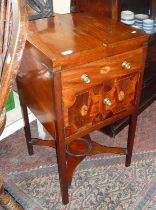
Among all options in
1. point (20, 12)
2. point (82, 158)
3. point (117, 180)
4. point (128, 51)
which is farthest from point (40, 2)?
point (117, 180)

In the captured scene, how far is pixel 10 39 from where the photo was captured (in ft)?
1.89

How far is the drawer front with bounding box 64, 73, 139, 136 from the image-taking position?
0.94m

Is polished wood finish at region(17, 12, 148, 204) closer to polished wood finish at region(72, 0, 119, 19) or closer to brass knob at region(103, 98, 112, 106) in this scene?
brass knob at region(103, 98, 112, 106)

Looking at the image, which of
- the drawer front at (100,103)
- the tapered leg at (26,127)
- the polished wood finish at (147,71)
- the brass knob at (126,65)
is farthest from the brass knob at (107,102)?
the polished wood finish at (147,71)

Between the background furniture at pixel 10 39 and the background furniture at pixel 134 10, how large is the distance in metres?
0.71

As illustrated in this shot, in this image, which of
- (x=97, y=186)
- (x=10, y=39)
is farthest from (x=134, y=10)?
(x=10, y=39)

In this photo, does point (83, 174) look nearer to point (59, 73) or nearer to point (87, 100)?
point (87, 100)

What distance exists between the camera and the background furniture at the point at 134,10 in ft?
4.08

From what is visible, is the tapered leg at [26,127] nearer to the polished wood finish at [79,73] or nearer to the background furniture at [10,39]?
the polished wood finish at [79,73]

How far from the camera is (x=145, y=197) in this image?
124cm

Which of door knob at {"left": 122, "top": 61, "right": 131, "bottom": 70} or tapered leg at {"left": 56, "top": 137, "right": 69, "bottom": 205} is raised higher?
door knob at {"left": 122, "top": 61, "right": 131, "bottom": 70}

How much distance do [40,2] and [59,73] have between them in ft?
1.61

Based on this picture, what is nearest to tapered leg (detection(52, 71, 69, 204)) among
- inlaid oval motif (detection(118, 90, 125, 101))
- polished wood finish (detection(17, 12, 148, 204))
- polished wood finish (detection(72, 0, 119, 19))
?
polished wood finish (detection(17, 12, 148, 204))

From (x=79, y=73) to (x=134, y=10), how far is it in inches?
39.2
